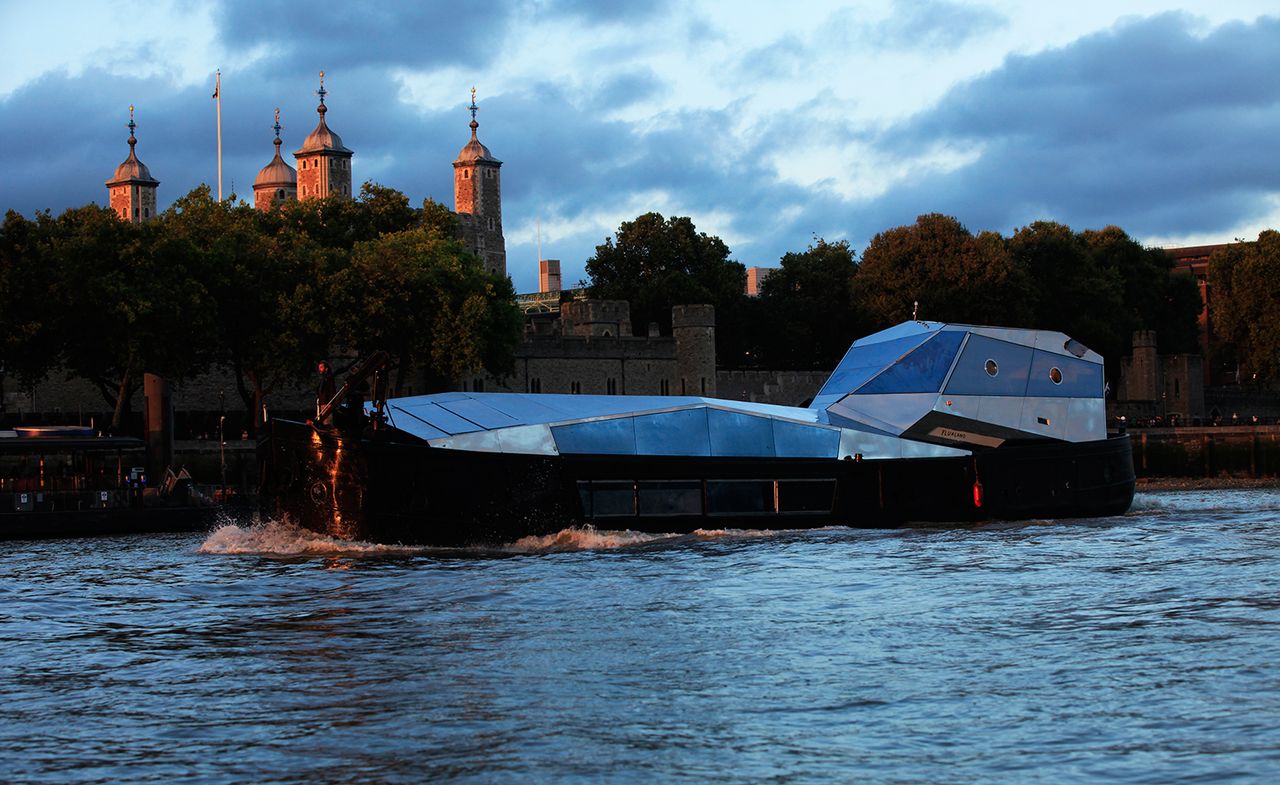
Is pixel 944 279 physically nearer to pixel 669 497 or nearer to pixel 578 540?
pixel 669 497

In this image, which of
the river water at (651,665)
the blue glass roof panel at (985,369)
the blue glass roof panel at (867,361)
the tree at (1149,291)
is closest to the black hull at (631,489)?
the river water at (651,665)

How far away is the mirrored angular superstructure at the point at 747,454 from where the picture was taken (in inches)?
1136

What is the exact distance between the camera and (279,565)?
27.3 meters

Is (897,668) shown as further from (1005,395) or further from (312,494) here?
(1005,395)

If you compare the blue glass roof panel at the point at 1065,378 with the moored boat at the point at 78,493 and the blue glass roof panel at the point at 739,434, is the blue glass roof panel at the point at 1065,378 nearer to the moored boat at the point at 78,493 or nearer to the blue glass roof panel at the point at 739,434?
the blue glass roof panel at the point at 739,434

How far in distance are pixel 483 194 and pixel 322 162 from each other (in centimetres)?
1407

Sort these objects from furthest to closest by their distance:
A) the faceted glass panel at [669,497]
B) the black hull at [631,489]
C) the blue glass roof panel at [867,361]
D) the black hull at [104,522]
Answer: the black hull at [104,522] → the blue glass roof panel at [867,361] → the faceted glass panel at [669,497] → the black hull at [631,489]

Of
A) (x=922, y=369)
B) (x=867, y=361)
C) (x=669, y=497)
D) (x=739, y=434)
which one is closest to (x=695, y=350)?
(x=867, y=361)

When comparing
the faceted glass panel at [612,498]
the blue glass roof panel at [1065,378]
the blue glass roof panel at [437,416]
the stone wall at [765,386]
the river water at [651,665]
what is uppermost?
the stone wall at [765,386]

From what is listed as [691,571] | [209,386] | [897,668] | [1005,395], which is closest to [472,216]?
[209,386]

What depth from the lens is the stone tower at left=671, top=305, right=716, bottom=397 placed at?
85688 mm

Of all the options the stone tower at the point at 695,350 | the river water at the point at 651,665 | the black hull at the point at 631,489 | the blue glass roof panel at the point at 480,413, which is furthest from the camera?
the stone tower at the point at 695,350

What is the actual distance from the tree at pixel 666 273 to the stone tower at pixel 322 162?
37.1 metres

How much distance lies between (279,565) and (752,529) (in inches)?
362
